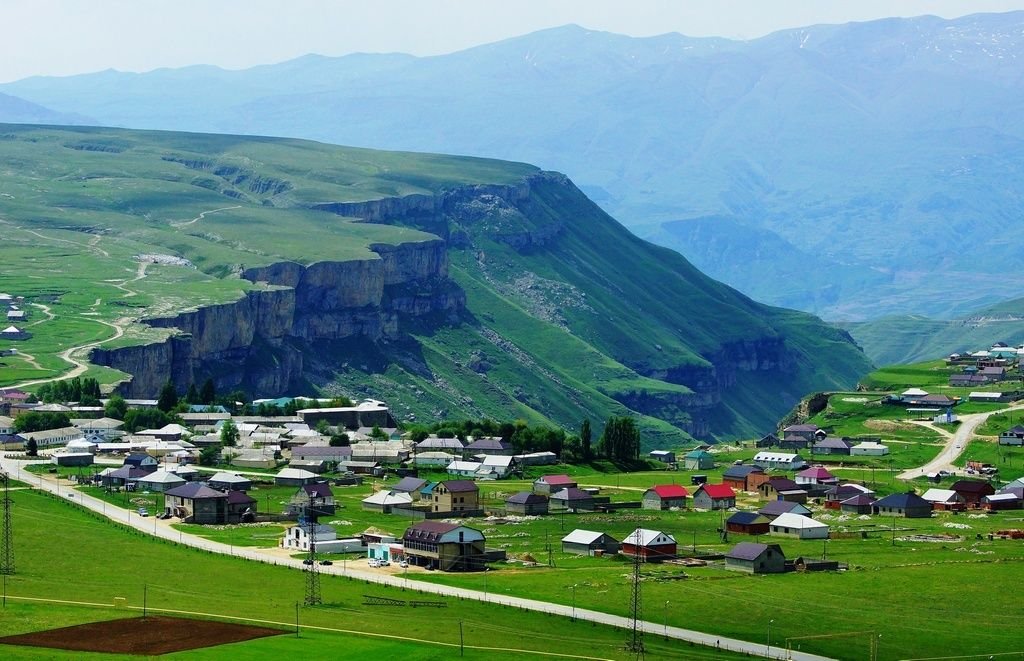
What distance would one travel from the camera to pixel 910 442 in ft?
616

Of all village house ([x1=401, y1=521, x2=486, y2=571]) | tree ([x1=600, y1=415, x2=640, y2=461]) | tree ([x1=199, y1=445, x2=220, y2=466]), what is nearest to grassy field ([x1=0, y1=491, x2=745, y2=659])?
village house ([x1=401, y1=521, x2=486, y2=571])

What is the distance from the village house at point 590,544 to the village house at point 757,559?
897 centimetres

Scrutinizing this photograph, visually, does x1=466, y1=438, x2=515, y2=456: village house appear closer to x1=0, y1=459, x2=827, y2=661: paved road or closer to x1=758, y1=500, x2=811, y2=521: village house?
x1=758, y1=500, x2=811, y2=521: village house

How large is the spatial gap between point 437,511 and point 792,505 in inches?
1009

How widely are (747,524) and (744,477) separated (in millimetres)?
35245

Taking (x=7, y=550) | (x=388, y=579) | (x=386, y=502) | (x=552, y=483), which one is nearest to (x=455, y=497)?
(x=386, y=502)

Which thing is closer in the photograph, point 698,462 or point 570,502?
point 570,502

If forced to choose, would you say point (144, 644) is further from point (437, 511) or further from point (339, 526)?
point (437, 511)

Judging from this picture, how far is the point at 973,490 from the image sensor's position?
14838 centimetres

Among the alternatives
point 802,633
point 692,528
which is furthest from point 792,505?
point 802,633

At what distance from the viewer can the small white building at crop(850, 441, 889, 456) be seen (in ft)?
595

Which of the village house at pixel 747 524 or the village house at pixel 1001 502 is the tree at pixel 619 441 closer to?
the village house at pixel 1001 502

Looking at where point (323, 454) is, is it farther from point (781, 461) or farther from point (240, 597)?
point (240, 597)

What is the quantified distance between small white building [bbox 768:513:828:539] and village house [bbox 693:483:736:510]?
1457 centimetres
